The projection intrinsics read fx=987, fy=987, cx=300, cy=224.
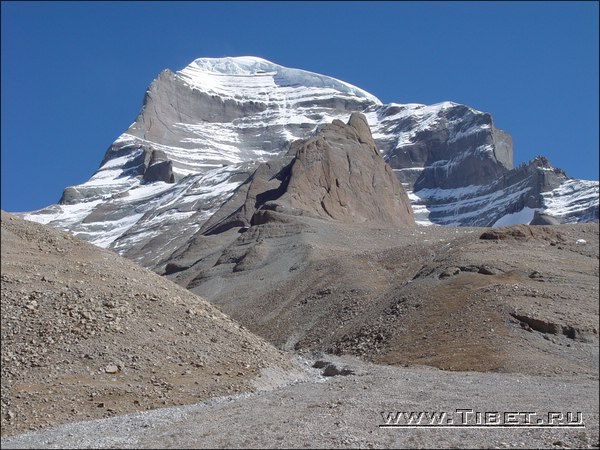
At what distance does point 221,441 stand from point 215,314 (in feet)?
43.8

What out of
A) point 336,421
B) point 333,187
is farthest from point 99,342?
point 333,187

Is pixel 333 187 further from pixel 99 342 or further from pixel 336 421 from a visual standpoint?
pixel 336 421

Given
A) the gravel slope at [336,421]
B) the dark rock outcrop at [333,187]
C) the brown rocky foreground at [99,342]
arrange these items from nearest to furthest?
1. the gravel slope at [336,421]
2. the brown rocky foreground at [99,342]
3. the dark rock outcrop at [333,187]

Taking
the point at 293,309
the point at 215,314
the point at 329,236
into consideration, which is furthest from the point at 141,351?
the point at 329,236

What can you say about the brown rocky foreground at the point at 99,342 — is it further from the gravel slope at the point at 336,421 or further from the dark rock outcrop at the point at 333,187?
the dark rock outcrop at the point at 333,187

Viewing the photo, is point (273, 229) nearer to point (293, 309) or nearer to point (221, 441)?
point (293, 309)

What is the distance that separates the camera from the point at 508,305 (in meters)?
45.6

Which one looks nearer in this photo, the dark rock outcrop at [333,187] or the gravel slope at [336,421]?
the gravel slope at [336,421]

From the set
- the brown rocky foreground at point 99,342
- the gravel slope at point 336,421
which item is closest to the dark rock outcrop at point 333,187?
the brown rocky foreground at point 99,342

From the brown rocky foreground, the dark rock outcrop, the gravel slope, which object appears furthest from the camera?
the dark rock outcrop

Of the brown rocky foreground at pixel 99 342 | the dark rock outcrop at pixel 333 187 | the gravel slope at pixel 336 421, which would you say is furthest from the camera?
the dark rock outcrop at pixel 333 187

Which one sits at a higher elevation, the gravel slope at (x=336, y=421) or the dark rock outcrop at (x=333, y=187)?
the dark rock outcrop at (x=333, y=187)

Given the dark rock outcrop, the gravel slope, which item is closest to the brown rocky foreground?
the gravel slope

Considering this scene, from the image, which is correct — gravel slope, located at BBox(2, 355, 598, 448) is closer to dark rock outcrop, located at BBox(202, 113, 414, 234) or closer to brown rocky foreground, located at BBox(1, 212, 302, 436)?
brown rocky foreground, located at BBox(1, 212, 302, 436)
